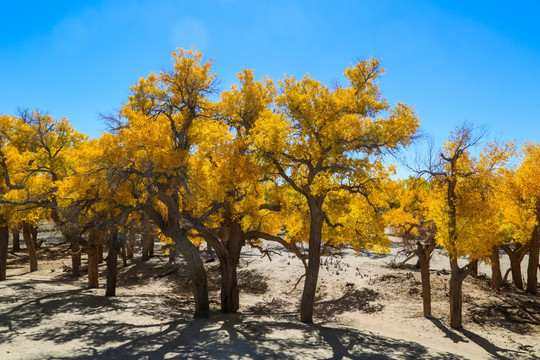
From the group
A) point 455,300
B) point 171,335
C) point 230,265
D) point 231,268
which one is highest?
point 230,265

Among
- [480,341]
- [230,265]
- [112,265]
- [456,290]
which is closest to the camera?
[480,341]

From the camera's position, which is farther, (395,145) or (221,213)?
(221,213)

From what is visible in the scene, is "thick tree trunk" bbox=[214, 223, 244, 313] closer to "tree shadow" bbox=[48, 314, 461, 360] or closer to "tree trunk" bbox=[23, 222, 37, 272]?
"tree shadow" bbox=[48, 314, 461, 360]

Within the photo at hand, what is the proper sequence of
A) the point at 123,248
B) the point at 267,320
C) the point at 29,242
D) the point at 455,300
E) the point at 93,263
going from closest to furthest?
the point at 267,320, the point at 455,300, the point at 93,263, the point at 29,242, the point at 123,248

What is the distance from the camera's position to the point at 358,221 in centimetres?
1733

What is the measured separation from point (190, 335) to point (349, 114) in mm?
9052

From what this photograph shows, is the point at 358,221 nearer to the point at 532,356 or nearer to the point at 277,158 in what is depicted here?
the point at 277,158

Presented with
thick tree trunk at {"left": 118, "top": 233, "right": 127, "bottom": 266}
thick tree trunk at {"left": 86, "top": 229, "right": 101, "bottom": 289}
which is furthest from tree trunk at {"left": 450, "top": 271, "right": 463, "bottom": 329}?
thick tree trunk at {"left": 86, "top": 229, "right": 101, "bottom": 289}

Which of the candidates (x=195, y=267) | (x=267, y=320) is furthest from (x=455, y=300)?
(x=195, y=267)

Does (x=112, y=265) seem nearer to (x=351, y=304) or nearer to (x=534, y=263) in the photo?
(x=351, y=304)

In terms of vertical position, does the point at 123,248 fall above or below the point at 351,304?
above

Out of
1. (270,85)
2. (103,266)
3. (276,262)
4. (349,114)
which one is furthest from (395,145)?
(103,266)

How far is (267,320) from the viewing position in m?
15.9

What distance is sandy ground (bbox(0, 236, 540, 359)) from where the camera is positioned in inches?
435
